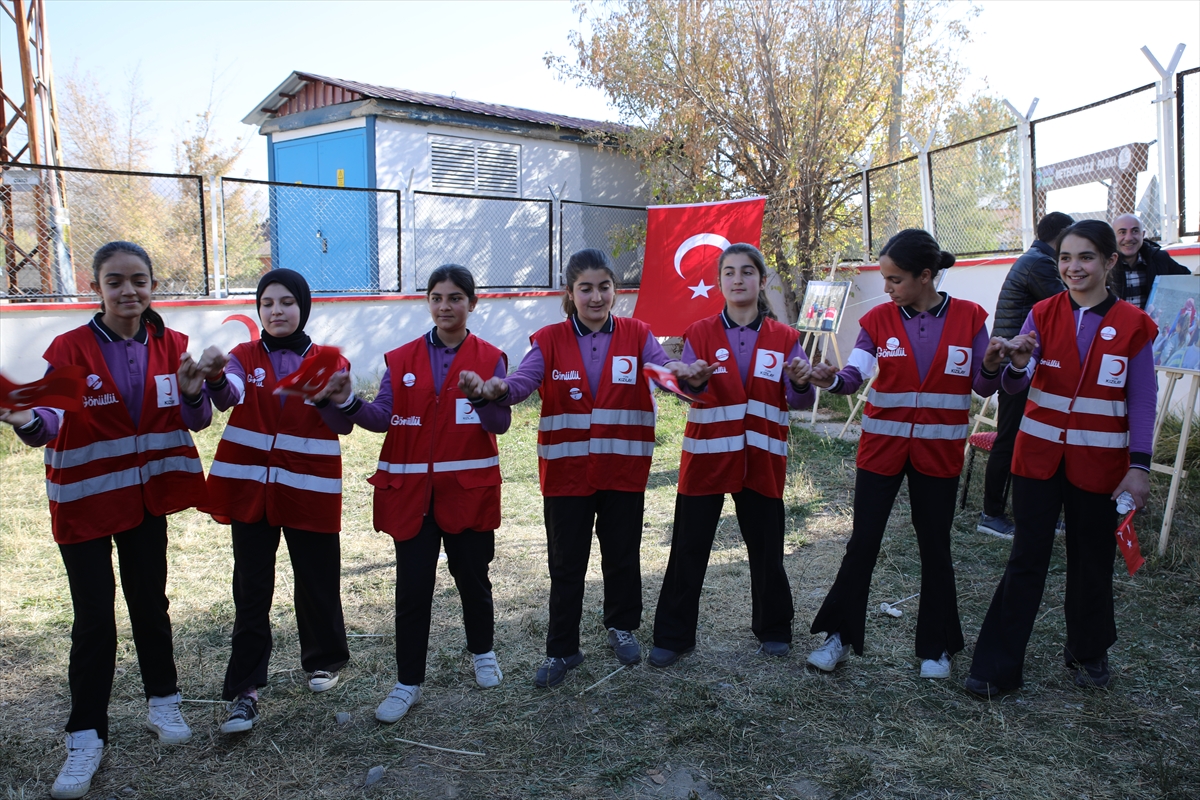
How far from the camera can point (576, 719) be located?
11.3 feet

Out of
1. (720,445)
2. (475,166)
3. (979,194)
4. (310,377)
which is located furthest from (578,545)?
(475,166)

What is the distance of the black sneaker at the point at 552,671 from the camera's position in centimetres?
370

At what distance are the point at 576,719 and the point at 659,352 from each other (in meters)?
1.59

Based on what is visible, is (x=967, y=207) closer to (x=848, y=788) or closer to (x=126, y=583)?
(x=848, y=788)

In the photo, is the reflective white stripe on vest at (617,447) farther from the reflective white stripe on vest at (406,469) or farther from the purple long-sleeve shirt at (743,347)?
the reflective white stripe on vest at (406,469)

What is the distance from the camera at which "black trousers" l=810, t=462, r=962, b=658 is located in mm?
3592

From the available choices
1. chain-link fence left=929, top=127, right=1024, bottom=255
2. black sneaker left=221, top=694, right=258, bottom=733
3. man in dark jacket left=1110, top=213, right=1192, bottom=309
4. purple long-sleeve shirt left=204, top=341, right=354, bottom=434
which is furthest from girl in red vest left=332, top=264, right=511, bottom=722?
chain-link fence left=929, top=127, right=1024, bottom=255

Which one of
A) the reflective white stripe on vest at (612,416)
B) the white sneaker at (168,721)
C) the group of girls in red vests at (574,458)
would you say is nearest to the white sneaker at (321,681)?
the group of girls in red vests at (574,458)

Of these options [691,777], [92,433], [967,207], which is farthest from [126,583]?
[967,207]

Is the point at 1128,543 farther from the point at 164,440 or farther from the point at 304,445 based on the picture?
the point at 164,440

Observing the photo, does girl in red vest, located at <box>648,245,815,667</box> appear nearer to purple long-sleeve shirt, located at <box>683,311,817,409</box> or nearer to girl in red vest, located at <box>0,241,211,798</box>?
purple long-sleeve shirt, located at <box>683,311,817,409</box>

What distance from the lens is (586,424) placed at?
3.69 m

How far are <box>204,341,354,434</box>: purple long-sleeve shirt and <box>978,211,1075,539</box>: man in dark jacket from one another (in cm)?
420

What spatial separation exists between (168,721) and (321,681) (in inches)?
24.3
